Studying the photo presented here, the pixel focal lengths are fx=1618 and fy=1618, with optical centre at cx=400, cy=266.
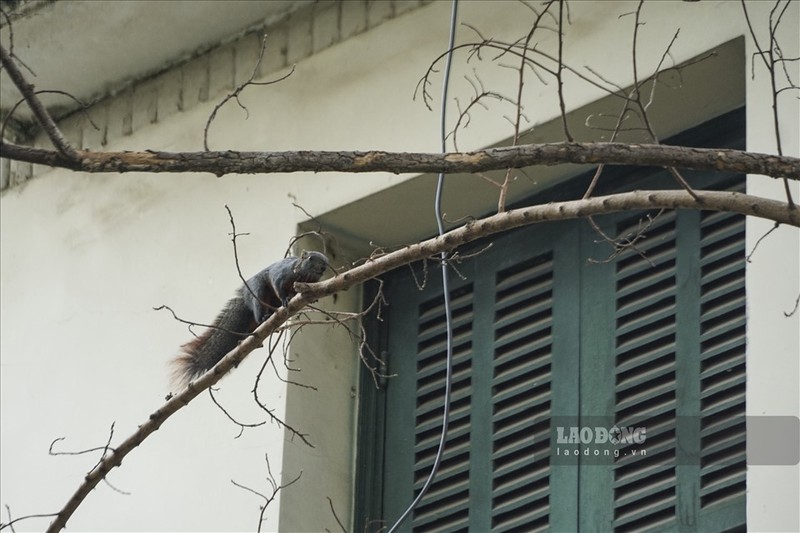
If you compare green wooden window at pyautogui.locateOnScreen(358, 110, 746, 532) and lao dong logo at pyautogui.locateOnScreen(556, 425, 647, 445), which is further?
lao dong logo at pyautogui.locateOnScreen(556, 425, 647, 445)

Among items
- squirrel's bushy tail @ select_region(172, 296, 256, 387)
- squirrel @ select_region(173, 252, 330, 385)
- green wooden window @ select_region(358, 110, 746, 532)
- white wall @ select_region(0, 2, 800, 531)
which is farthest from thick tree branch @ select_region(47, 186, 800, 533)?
white wall @ select_region(0, 2, 800, 531)

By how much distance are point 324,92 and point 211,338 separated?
136cm

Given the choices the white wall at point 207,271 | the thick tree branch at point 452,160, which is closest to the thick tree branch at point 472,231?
the thick tree branch at point 452,160

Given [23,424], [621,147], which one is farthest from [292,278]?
[621,147]

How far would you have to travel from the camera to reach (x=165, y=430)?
6.51 meters

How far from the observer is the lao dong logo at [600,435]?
222 inches

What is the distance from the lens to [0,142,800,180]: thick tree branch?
3.99 meters

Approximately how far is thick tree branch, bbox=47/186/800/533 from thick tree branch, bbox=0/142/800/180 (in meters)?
0.09

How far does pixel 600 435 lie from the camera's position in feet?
18.8

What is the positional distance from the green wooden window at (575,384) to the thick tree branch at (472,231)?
1.04 metres

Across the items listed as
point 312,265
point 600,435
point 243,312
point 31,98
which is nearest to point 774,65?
point 600,435

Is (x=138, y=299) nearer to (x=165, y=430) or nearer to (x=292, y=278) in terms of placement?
(x=165, y=430)

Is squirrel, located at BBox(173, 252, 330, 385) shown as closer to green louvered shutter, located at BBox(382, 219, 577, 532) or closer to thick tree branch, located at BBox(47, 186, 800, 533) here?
green louvered shutter, located at BBox(382, 219, 577, 532)

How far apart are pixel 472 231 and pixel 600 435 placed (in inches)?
65.1
